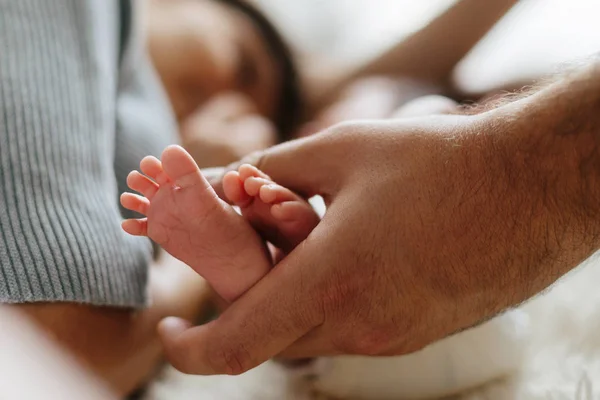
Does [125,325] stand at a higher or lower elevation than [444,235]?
lower

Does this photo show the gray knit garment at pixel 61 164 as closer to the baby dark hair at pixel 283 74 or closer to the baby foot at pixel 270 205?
the baby foot at pixel 270 205

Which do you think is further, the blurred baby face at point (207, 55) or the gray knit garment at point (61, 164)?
the blurred baby face at point (207, 55)

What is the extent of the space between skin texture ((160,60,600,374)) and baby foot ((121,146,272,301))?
35 millimetres

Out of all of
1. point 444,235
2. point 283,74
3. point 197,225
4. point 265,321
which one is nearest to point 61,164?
point 197,225

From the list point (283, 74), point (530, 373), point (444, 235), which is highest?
point (444, 235)

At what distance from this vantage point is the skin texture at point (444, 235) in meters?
0.50

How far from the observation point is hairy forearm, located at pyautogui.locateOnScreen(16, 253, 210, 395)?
0.58 meters

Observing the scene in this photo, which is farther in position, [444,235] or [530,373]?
[530,373]

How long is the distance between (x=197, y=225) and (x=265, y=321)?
0.36 feet

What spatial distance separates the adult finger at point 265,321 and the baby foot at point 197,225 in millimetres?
28

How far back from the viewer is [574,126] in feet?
1.62

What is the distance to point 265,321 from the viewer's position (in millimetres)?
533

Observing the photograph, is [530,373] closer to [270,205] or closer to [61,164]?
[270,205]

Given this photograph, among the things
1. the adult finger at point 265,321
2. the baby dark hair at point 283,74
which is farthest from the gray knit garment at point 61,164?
the baby dark hair at point 283,74
